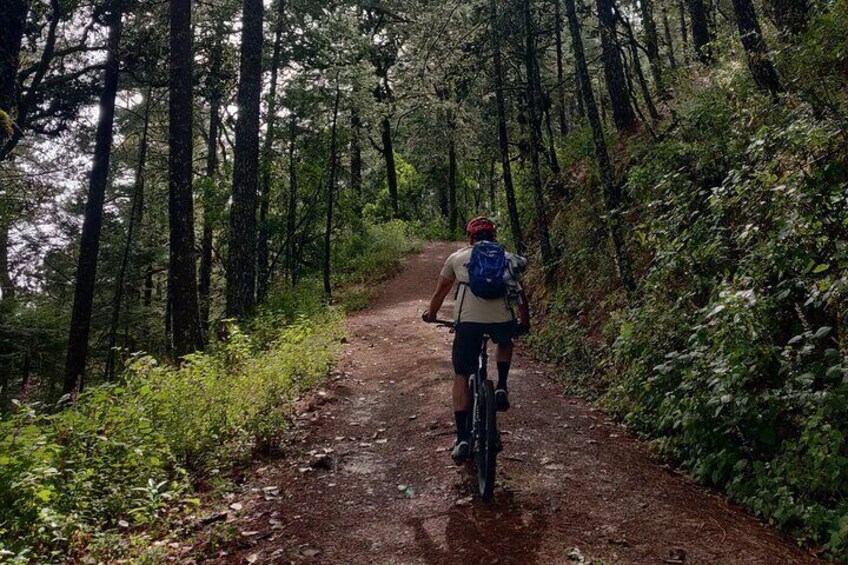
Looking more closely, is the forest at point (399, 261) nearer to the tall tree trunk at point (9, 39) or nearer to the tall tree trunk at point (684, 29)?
the tall tree trunk at point (9, 39)

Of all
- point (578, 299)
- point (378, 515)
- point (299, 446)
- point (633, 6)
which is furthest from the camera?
point (633, 6)

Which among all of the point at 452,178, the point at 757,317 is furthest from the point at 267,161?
the point at 452,178

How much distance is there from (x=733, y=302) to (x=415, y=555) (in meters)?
3.54

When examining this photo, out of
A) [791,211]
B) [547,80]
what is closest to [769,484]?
[791,211]

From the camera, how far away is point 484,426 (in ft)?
16.3

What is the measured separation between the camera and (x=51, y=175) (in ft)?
55.8

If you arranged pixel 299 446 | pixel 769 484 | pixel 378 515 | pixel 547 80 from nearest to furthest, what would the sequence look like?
pixel 769 484 → pixel 378 515 → pixel 299 446 → pixel 547 80

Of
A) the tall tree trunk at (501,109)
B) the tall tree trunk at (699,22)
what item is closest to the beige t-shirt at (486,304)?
the tall tree trunk at (501,109)

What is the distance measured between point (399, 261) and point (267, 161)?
8.75m

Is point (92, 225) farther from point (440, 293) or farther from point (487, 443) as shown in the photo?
point (487, 443)

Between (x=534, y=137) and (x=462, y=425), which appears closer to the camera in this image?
(x=462, y=425)

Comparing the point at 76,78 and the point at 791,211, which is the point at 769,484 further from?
the point at 76,78

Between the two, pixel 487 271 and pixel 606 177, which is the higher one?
pixel 606 177

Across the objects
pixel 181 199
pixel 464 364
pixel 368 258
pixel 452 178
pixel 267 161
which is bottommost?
pixel 464 364
